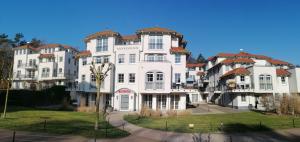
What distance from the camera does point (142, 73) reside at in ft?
125

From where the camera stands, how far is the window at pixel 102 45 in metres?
42.1

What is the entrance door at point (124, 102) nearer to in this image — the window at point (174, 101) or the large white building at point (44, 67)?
the window at point (174, 101)

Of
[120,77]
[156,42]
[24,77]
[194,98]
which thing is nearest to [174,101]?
[120,77]

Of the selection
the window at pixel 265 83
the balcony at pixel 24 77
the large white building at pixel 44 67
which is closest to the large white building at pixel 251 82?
the window at pixel 265 83

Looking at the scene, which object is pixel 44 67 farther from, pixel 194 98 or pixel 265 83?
pixel 265 83

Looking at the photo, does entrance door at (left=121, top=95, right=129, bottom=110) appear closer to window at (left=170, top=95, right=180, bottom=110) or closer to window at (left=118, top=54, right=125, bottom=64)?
window at (left=118, top=54, right=125, bottom=64)

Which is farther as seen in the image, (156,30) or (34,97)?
(34,97)

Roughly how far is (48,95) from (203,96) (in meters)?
39.7

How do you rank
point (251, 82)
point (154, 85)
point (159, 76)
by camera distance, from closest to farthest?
1. point (154, 85)
2. point (159, 76)
3. point (251, 82)

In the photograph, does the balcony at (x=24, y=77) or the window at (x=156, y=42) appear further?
the balcony at (x=24, y=77)

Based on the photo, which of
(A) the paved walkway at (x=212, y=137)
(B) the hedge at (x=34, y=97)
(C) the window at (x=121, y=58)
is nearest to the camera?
(A) the paved walkway at (x=212, y=137)

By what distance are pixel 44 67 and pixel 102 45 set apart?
30.7 metres

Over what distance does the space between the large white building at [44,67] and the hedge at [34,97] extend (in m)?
10.8

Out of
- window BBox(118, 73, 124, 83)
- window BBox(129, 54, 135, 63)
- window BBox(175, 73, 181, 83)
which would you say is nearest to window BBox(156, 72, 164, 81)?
window BBox(175, 73, 181, 83)
